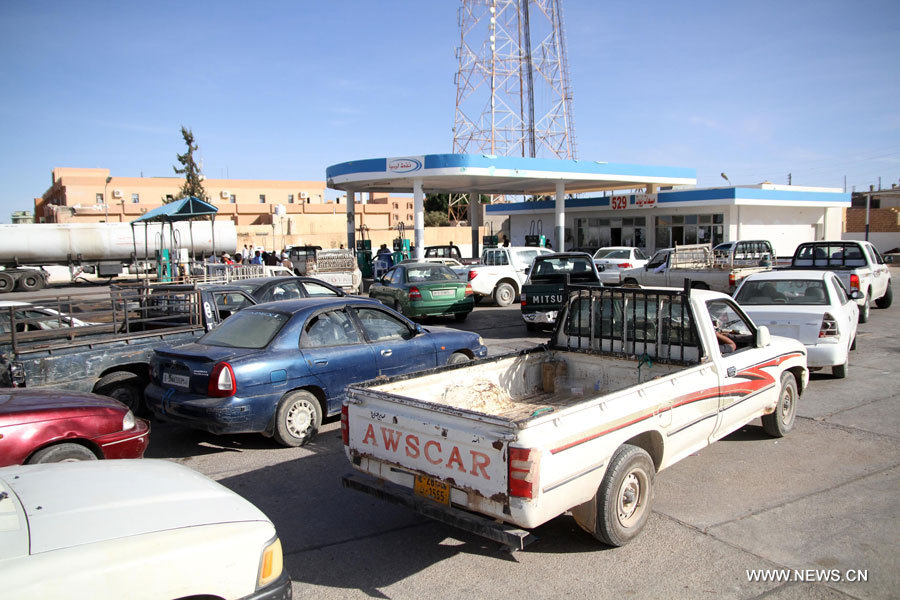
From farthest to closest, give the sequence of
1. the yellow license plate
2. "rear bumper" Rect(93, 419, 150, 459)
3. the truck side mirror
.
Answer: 1. the truck side mirror
2. "rear bumper" Rect(93, 419, 150, 459)
3. the yellow license plate

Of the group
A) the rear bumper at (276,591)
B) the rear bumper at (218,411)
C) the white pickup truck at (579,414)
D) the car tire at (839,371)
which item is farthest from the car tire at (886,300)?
the rear bumper at (276,591)

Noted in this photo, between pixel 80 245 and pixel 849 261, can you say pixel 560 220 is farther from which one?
pixel 80 245

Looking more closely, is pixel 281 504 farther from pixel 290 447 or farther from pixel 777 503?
pixel 777 503

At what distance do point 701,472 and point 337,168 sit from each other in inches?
1009

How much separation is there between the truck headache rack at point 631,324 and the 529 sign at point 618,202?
105 ft

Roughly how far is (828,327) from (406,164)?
20614 mm

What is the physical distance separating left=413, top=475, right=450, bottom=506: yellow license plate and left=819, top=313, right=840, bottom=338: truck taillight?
275 inches

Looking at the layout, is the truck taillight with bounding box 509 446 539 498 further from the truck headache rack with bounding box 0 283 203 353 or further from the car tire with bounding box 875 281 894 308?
the car tire with bounding box 875 281 894 308

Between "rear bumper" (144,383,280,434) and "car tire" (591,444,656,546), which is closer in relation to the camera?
"car tire" (591,444,656,546)

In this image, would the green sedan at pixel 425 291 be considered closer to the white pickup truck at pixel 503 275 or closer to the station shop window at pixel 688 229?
the white pickup truck at pixel 503 275

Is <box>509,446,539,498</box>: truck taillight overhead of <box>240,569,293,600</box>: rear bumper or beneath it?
overhead

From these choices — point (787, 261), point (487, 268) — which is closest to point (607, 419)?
point (487, 268)

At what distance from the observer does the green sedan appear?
1560cm

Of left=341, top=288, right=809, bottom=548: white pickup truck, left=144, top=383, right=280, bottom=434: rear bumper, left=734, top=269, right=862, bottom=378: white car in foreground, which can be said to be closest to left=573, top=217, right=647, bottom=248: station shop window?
left=734, top=269, right=862, bottom=378: white car in foreground
